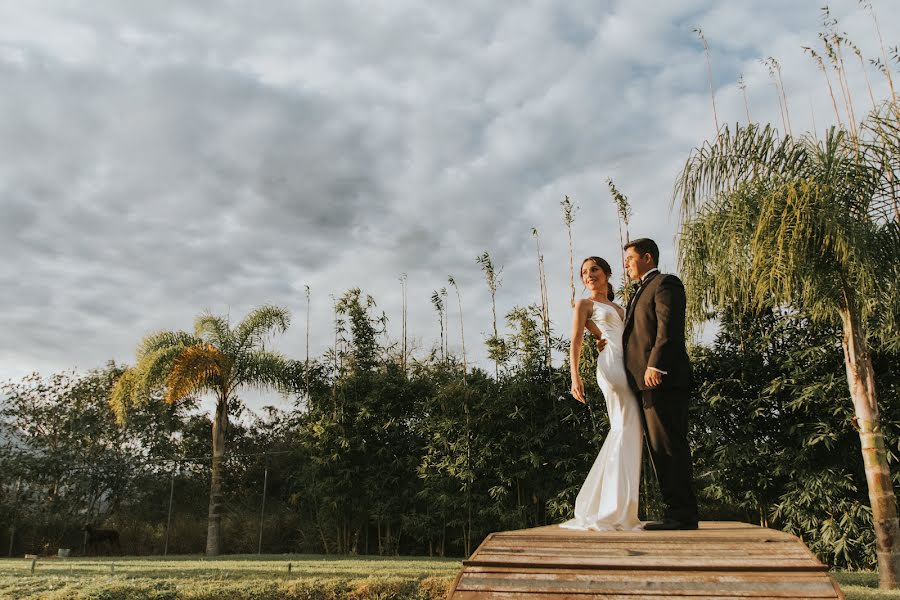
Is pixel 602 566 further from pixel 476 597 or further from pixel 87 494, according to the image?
pixel 87 494

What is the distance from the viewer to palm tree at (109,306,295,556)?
11.6m

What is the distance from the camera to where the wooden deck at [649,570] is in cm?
213

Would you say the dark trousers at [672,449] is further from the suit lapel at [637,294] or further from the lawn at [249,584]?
the lawn at [249,584]

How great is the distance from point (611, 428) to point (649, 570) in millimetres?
1194

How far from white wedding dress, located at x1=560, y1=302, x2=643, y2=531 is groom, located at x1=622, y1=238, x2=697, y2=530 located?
68 mm

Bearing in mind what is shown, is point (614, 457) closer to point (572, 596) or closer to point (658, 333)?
point (658, 333)

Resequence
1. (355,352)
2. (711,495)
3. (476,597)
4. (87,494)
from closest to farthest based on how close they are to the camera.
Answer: (476,597) < (711,495) < (355,352) < (87,494)

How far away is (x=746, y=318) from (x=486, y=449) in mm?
3998

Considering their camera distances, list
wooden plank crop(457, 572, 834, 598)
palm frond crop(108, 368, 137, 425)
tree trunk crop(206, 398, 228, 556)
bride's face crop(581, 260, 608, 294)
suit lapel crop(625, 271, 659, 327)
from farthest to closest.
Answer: palm frond crop(108, 368, 137, 425) < tree trunk crop(206, 398, 228, 556) < bride's face crop(581, 260, 608, 294) < suit lapel crop(625, 271, 659, 327) < wooden plank crop(457, 572, 834, 598)

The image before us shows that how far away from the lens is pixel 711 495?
826 cm

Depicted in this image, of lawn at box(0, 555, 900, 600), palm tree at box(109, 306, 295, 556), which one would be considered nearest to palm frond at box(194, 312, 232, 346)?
palm tree at box(109, 306, 295, 556)

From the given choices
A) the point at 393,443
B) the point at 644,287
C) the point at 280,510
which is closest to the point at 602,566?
the point at 644,287

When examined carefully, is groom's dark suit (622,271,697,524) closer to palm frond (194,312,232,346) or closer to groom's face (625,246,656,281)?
groom's face (625,246,656,281)

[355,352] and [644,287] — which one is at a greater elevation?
[355,352]
